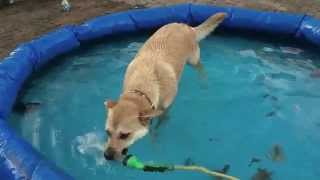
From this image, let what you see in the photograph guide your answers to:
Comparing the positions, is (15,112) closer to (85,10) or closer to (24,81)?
(24,81)

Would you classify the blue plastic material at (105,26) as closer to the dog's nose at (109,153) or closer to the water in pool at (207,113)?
the water in pool at (207,113)

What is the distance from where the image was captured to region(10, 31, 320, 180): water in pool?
591 centimetres

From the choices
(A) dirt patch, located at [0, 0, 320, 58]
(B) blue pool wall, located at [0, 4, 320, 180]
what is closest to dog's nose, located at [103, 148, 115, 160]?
(B) blue pool wall, located at [0, 4, 320, 180]

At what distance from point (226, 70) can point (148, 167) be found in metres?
2.87

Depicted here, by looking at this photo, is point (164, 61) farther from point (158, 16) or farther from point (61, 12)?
point (61, 12)

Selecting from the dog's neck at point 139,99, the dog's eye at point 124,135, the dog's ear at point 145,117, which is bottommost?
the dog's eye at point 124,135

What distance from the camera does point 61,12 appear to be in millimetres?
8758

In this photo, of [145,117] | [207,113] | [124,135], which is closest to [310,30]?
[207,113]

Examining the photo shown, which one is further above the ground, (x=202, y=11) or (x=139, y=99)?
(x=139, y=99)

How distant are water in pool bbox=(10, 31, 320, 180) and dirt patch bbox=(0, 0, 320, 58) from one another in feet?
2.73

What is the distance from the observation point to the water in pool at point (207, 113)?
233 inches

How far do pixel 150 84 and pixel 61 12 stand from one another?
407cm

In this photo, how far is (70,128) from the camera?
641 cm

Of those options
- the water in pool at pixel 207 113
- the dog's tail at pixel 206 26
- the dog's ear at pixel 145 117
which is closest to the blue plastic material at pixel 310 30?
the water in pool at pixel 207 113
